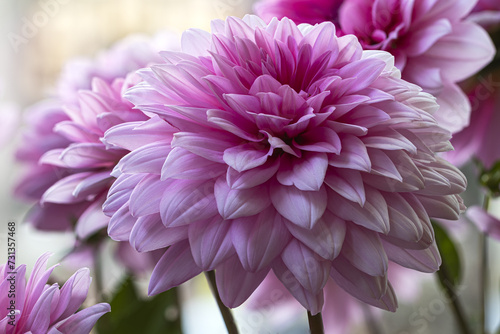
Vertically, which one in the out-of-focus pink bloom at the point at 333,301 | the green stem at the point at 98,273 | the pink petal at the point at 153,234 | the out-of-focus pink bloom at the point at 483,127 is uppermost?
the pink petal at the point at 153,234

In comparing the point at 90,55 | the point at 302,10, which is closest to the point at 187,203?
the point at 302,10

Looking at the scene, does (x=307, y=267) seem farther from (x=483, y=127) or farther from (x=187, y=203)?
(x=483, y=127)

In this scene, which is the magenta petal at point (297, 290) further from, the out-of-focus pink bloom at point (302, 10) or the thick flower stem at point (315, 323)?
the out-of-focus pink bloom at point (302, 10)

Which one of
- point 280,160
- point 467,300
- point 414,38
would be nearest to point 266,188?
point 280,160

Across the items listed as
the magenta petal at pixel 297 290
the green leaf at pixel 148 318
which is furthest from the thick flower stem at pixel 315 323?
the green leaf at pixel 148 318

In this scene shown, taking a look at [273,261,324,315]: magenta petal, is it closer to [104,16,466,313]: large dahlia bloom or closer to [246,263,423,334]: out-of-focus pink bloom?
[104,16,466,313]: large dahlia bloom

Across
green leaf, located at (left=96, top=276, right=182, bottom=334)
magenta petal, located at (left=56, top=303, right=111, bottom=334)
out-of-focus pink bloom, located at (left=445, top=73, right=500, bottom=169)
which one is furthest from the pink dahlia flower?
out-of-focus pink bloom, located at (left=445, top=73, right=500, bottom=169)

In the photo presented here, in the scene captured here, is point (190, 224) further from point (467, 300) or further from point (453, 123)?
point (467, 300)

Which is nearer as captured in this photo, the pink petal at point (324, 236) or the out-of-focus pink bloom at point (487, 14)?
the pink petal at point (324, 236)
